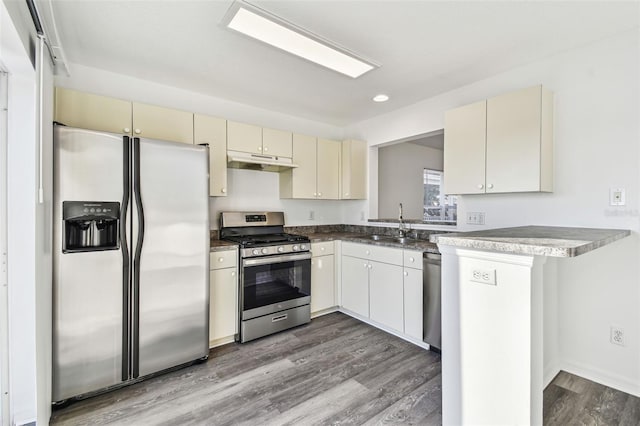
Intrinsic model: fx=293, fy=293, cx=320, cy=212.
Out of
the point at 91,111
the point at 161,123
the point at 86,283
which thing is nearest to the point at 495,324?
the point at 86,283

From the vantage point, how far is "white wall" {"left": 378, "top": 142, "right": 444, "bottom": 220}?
489 centimetres

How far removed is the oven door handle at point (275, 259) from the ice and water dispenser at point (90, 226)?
1033mm

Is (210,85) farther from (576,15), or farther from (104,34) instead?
(576,15)

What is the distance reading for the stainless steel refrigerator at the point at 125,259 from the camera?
179 cm

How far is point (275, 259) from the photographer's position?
2.81 metres

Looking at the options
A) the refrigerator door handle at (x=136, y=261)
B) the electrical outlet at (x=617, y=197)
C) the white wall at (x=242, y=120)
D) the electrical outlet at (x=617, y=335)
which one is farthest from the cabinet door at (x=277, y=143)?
the electrical outlet at (x=617, y=335)

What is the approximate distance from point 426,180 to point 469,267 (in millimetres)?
4688

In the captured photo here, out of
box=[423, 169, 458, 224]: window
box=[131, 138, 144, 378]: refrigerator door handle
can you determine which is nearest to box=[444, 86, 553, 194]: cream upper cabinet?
box=[131, 138, 144, 378]: refrigerator door handle

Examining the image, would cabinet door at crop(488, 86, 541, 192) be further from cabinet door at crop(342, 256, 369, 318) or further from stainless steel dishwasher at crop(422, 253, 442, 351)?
cabinet door at crop(342, 256, 369, 318)

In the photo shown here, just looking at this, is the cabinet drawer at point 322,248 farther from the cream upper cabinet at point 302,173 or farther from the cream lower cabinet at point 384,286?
the cream upper cabinet at point 302,173

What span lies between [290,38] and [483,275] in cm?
180

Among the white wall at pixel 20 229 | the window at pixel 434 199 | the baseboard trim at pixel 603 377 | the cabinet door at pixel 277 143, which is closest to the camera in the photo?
the white wall at pixel 20 229

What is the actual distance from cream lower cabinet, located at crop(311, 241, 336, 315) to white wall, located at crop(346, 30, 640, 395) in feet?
6.14

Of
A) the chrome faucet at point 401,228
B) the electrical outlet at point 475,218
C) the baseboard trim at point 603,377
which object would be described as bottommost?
the baseboard trim at point 603,377
